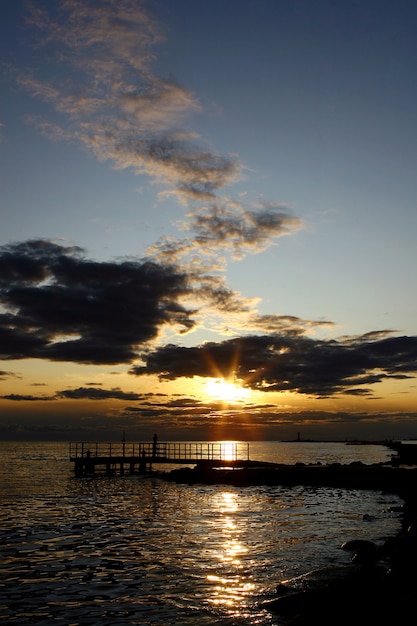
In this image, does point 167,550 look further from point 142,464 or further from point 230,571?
point 142,464

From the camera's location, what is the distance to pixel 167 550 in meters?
27.7

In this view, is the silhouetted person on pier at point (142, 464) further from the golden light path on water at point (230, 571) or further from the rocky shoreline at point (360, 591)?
the rocky shoreline at point (360, 591)

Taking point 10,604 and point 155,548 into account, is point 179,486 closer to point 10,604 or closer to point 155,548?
point 155,548

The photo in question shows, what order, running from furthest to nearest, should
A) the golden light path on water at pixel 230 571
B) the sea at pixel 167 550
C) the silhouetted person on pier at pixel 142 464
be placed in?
the silhouetted person on pier at pixel 142 464 < the golden light path on water at pixel 230 571 < the sea at pixel 167 550

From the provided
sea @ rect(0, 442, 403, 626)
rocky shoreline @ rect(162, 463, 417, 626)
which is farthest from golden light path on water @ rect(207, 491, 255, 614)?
rocky shoreline @ rect(162, 463, 417, 626)

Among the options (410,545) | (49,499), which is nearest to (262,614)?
(410,545)

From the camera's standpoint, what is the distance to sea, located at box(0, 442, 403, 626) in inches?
717

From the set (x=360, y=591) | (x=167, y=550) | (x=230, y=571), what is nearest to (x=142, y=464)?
(x=167, y=550)

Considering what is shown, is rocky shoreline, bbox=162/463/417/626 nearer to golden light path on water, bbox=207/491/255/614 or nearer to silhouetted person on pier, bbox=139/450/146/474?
golden light path on water, bbox=207/491/255/614

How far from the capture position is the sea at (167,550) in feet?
59.7

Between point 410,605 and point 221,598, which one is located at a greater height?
point 410,605

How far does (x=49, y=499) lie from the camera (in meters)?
51.2

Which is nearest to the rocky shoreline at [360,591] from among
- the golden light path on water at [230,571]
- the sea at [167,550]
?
the sea at [167,550]

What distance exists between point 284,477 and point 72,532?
38644 mm
